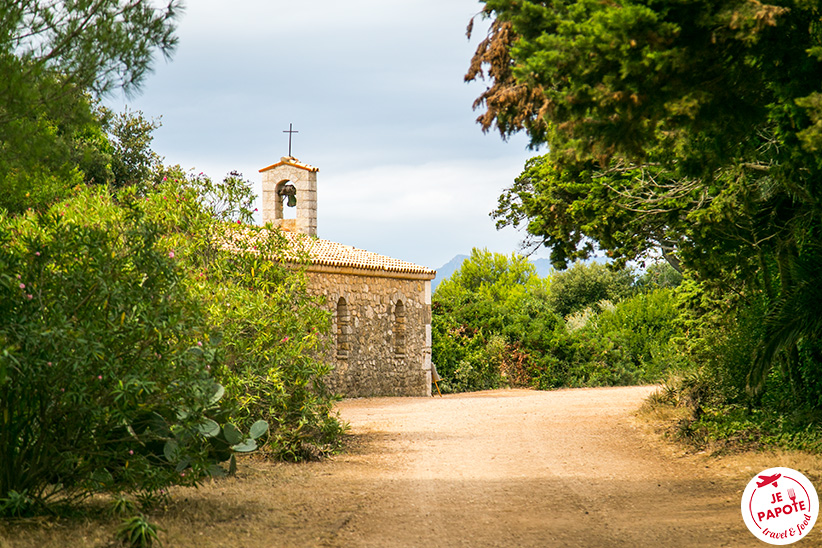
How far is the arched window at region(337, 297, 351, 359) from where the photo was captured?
67.5 ft

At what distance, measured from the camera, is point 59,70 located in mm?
6160

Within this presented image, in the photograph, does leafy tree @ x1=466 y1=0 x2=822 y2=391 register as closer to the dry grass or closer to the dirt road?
the dry grass

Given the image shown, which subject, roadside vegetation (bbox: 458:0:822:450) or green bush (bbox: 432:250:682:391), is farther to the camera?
green bush (bbox: 432:250:682:391)

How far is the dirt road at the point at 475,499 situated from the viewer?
594cm

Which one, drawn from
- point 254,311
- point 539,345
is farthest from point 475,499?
point 539,345

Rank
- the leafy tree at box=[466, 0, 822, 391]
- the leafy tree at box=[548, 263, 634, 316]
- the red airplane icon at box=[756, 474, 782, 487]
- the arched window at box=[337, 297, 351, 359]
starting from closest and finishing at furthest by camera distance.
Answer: the leafy tree at box=[466, 0, 822, 391], the red airplane icon at box=[756, 474, 782, 487], the arched window at box=[337, 297, 351, 359], the leafy tree at box=[548, 263, 634, 316]

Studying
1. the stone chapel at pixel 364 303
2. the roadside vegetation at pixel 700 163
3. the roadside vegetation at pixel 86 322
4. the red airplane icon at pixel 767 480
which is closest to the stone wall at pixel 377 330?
the stone chapel at pixel 364 303

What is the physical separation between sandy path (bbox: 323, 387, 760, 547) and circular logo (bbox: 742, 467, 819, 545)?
142 millimetres

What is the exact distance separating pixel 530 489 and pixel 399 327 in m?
14.7

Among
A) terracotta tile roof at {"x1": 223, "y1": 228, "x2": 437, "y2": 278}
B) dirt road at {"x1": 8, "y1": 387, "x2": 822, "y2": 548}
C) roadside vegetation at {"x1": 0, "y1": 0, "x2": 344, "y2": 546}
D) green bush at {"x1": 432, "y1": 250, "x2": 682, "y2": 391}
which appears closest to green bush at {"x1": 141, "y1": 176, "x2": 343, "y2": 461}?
dirt road at {"x1": 8, "y1": 387, "x2": 822, "y2": 548}

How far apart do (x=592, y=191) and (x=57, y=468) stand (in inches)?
325

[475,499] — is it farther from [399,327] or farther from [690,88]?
[399,327]

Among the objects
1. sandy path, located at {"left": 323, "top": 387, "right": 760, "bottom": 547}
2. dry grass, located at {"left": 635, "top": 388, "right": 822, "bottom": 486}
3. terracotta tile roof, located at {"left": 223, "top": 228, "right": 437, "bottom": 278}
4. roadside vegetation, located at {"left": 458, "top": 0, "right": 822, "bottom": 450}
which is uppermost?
terracotta tile roof, located at {"left": 223, "top": 228, "right": 437, "bottom": 278}

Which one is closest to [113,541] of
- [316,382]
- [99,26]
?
[99,26]
